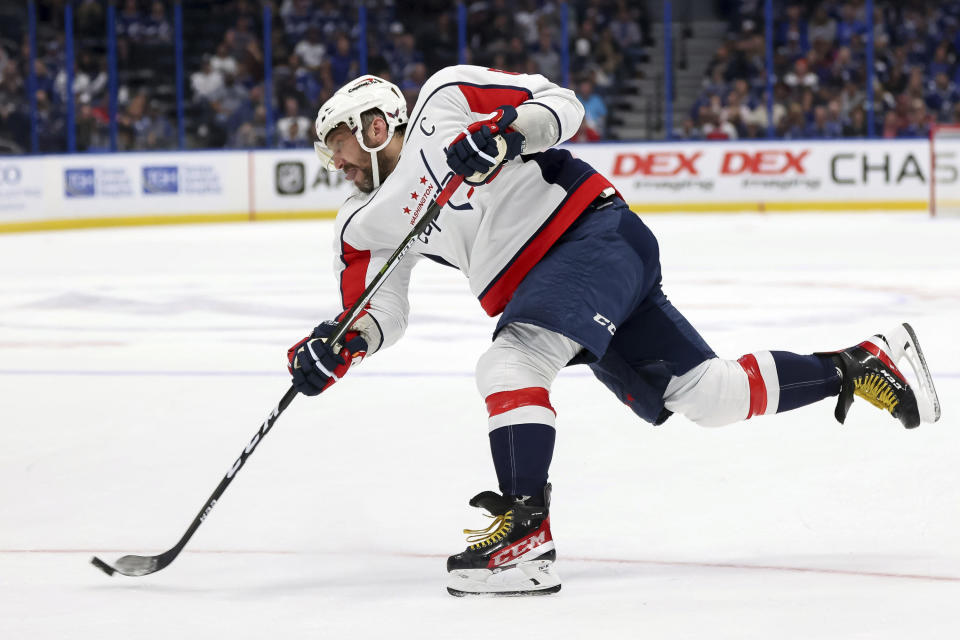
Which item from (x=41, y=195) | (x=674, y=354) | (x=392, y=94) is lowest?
(x=41, y=195)

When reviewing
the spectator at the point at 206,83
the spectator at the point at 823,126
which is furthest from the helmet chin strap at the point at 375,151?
the spectator at the point at 206,83

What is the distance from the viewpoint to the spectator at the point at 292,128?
44.0 feet

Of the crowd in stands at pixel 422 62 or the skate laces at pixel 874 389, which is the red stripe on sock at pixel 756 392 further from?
the crowd in stands at pixel 422 62

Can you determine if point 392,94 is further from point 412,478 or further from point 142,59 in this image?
point 142,59

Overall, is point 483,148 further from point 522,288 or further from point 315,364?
point 315,364

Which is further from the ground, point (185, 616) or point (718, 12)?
point (718, 12)

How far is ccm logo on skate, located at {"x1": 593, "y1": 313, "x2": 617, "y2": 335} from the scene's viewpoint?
Result: 2.38 meters

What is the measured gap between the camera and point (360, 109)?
253 centimetres

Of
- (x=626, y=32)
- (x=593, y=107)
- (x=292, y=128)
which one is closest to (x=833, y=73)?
(x=626, y=32)

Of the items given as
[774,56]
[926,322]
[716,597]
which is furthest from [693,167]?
[716,597]

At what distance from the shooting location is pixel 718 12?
16281 millimetres

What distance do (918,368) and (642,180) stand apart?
10431 mm

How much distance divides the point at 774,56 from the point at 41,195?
7.48 m

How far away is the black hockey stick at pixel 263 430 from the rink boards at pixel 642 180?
33.7 ft
